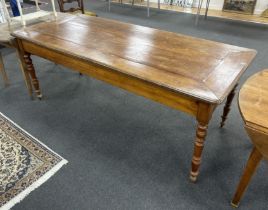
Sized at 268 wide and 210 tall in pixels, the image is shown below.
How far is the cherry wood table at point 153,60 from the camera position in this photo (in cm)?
113

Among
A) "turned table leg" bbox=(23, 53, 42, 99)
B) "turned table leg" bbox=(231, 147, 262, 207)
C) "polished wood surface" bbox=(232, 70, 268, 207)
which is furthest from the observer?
"turned table leg" bbox=(23, 53, 42, 99)

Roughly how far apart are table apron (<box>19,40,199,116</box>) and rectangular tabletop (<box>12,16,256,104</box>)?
0.14 feet

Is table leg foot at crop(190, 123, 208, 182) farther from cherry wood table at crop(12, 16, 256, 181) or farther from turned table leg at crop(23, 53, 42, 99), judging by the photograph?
turned table leg at crop(23, 53, 42, 99)

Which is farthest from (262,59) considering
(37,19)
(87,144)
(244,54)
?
(37,19)

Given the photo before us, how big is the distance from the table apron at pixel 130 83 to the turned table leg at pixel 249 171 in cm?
33

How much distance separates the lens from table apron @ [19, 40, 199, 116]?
1.15 metres

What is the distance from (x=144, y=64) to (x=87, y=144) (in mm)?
789

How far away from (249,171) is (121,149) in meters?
0.86

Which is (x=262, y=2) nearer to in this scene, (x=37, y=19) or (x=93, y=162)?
(x=37, y=19)

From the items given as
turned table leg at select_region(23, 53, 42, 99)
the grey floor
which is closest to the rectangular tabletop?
turned table leg at select_region(23, 53, 42, 99)

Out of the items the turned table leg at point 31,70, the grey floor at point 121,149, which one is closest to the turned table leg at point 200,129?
the grey floor at point 121,149

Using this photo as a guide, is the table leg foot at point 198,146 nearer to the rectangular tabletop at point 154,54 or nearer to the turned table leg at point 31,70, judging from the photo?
the rectangular tabletop at point 154,54

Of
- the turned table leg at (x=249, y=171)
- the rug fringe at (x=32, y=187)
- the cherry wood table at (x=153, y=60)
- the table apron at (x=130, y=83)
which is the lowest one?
the rug fringe at (x=32, y=187)

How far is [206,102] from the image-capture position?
1047 millimetres
